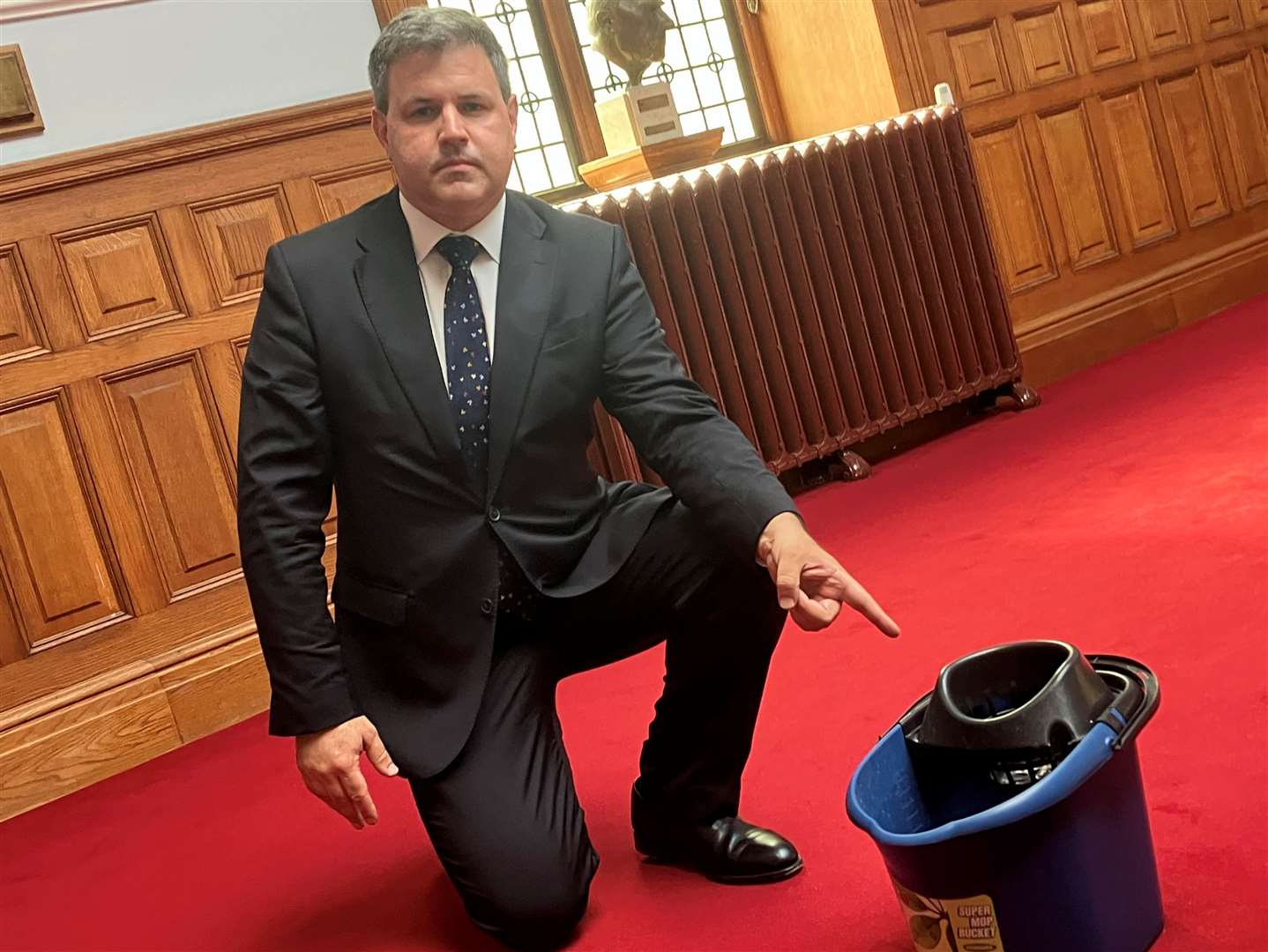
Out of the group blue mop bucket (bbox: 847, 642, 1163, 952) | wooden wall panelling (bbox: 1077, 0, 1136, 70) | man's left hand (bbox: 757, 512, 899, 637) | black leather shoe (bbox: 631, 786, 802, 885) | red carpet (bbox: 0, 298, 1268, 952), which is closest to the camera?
blue mop bucket (bbox: 847, 642, 1163, 952)

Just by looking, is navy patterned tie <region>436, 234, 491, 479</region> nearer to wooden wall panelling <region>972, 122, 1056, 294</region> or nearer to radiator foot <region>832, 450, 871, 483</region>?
radiator foot <region>832, 450, 871, 483</region>

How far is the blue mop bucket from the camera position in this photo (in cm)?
119

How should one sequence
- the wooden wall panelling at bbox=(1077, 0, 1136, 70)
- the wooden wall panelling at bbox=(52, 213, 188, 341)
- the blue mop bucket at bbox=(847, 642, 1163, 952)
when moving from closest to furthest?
1. the blue mop bucket at bbox=(847, 642, 1163, 952)
2. the wooden wall panelling at bbox=(52, 213, 188, 341)
3. the wooden wall panelling at bbox=(1077, 0, 1136, 70)

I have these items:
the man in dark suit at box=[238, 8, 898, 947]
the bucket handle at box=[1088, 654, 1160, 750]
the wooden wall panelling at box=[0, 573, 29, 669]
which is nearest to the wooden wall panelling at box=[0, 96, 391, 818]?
the wooden wall panelling at box=[0, 573, 29, 669]

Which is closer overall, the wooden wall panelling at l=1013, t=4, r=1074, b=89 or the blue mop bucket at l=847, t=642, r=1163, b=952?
the blue mop bucket at l=847, t=642, r=1163, b=952

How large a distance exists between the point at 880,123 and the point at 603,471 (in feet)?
4.55

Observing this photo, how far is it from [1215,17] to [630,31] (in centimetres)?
247

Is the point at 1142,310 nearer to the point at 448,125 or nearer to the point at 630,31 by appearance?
the point at 630,31

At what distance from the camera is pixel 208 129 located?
3.20 metres

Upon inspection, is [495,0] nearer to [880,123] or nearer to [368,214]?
[880,123]

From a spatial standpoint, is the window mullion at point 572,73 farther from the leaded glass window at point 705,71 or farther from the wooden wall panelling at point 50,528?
the wooden wall panelling at point 50,528

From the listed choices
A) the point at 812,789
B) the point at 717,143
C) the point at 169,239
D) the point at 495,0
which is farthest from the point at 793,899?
the point at 495,0

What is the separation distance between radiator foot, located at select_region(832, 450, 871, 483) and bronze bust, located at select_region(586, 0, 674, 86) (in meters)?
1.26

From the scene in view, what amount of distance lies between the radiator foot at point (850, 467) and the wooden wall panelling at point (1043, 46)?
1581 millimetres
